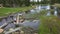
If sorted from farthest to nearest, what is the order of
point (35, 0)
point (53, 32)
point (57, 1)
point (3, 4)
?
point (35, 0) < point (57, 1) < point (3, 4) < point (53, 32)

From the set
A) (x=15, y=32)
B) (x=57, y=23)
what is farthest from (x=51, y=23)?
(x=15, y=32)

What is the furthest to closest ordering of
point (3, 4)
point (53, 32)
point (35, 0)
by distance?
point (35, 0), point (3, 4), point (53, 32)

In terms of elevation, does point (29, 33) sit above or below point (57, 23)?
below

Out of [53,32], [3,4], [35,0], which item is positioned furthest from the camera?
[35,0]

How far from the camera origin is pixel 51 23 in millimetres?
6984

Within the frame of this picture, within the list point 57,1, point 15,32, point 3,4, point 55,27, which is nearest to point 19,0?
point 3,4

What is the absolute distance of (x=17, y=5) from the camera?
78.5 ft

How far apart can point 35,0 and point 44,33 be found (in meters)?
23.6

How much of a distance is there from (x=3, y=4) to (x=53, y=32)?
1650 centimetres

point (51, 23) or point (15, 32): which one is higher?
point (51, 23)

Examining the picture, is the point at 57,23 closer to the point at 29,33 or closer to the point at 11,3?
the point at 29,33

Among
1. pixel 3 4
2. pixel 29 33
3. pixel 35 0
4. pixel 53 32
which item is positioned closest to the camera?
pixel 53 32

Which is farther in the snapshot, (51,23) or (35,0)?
(35,0)

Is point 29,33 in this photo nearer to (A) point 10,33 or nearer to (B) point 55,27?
(A) point 10,33
